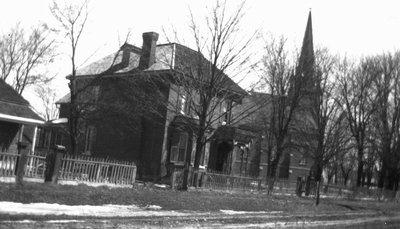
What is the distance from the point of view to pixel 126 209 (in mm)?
14664

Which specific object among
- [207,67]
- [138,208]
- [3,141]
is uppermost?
[207,67]

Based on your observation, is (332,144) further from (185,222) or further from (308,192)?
(185,222)

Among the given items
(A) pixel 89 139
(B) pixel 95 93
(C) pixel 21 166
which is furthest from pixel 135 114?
(C) pixel 21 166

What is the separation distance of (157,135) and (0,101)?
34.3 feet

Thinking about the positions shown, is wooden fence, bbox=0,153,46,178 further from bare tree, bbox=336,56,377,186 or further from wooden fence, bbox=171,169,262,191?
bare tree, bbox=336,56,377,186

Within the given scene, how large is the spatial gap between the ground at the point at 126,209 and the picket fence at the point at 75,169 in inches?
32.7

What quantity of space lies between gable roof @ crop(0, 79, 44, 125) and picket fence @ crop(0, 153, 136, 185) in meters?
4.59

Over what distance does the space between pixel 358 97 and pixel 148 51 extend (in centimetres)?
1692

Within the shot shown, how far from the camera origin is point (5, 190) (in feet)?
46.0

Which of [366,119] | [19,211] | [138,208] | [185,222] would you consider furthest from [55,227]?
[366,119]

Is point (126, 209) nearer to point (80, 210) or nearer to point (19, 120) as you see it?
point (80, 210)

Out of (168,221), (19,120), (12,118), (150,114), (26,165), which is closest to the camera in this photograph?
(168,221)

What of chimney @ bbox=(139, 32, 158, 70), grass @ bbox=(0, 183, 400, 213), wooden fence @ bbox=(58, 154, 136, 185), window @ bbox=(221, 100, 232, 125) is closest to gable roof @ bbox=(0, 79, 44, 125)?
wooden fence @ bbox=(58, 154, 136, 185)

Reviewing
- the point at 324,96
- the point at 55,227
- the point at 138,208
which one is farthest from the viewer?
the point at 324,96
